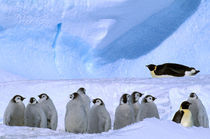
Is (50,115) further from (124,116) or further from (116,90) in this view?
(116,90)

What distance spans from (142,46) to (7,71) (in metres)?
3.49

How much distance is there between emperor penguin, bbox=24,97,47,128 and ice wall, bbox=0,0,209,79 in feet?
17.6

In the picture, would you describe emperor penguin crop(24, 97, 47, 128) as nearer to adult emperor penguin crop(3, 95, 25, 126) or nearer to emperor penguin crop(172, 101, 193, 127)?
adult emperor penguin crop(3, 95, 25, 126)

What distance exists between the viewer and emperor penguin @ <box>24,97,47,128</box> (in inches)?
163

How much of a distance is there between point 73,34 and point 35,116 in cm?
559

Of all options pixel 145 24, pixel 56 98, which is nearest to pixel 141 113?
pixel 56 98

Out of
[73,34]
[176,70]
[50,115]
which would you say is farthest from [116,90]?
[73,34]

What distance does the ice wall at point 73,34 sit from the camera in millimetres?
9289

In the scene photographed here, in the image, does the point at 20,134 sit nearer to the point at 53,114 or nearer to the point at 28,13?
the point at 53,114

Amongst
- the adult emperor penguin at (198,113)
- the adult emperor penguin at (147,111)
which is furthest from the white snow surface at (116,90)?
the adult emperor penguin at (198,113)

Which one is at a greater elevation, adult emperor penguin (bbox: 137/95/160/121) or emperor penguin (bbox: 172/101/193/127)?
adult emperor penguin (bbox: 137/95/160/121)

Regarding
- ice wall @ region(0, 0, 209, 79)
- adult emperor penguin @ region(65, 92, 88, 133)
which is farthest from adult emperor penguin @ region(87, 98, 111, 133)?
ice wall @ region(0, 0, 209, 79)

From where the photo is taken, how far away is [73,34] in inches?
376

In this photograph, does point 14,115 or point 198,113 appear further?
point 14,115
